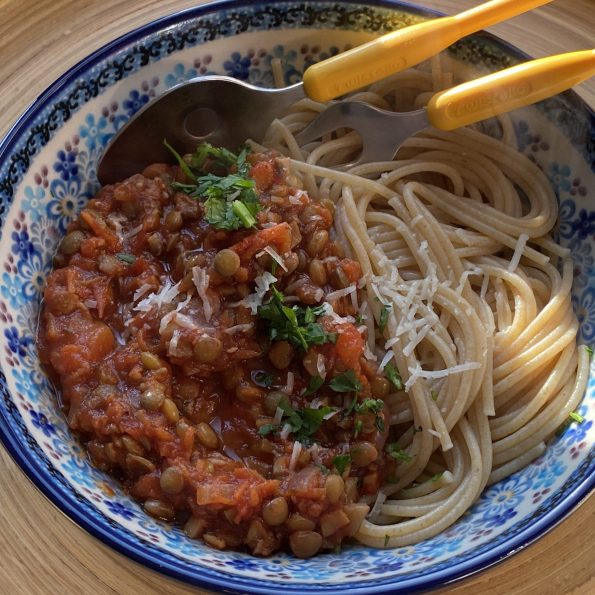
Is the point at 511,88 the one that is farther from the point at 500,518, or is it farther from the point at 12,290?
the point at 12,290

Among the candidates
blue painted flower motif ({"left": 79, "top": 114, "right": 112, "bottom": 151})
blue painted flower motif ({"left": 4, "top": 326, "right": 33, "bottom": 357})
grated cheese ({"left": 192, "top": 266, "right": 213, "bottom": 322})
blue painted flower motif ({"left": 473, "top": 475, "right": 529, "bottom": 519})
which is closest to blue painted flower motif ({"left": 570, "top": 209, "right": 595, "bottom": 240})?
blue painted flower motif ({"left": 473, "top": 475, "right": 529, "bottom": 519})

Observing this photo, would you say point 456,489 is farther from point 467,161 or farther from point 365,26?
point 365,26

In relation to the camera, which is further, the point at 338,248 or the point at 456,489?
the point at 338,248

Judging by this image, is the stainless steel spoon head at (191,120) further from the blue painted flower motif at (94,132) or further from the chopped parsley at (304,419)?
the chopped parsley at (304,419)

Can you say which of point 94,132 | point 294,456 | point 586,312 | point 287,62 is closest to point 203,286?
point 294,456

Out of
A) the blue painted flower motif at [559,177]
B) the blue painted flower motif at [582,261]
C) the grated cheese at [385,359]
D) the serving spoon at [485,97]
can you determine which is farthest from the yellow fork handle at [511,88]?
the grated cheese at [385,359]

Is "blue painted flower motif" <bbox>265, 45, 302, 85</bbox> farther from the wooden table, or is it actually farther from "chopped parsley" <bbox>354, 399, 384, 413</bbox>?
the wooden table

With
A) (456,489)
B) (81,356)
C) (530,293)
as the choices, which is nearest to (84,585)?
(81,356)
